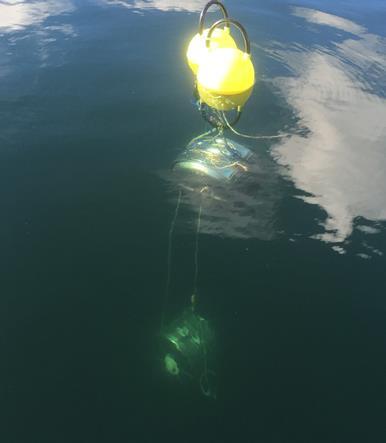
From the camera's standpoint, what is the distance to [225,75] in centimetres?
954

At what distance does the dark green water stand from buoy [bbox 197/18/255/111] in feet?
13.5

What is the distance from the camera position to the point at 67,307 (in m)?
10.4

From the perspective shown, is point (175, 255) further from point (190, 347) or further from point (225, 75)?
point (225, 75)

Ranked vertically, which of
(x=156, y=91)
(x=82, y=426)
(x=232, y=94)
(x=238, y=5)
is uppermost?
(x=238, y=5)

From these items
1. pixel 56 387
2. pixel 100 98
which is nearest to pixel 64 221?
pixel 56 387

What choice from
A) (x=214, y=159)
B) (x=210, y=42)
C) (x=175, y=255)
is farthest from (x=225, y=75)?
(x=175, y=255)

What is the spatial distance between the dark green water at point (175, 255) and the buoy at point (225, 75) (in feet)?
13.5

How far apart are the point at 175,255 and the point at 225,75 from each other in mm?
5068

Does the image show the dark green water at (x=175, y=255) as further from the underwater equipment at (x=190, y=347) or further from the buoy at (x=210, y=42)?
the buoy at (x=210, y=42)

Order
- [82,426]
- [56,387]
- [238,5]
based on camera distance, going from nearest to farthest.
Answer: [82,426] → [56,387] → [238,5]

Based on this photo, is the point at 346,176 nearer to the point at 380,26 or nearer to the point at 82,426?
the point at 82,426

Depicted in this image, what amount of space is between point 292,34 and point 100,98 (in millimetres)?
13066

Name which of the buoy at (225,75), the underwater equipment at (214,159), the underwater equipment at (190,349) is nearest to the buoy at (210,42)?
the buoy at (225,75)

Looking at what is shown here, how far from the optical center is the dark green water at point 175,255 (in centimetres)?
862
